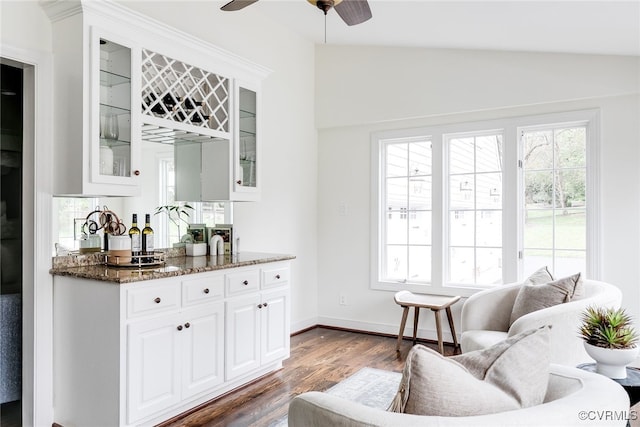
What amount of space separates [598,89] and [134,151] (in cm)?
350

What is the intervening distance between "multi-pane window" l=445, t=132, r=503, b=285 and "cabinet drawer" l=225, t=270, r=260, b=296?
206cm

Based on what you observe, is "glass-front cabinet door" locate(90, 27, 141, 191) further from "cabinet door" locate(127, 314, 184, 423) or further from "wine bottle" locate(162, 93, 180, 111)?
"cabinet door" locate(127, 314, 184, 423)

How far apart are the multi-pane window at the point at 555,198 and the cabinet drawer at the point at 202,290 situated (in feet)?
8.87

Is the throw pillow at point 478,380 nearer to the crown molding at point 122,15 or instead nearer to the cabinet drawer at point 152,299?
the cabinet drawer at point 152,299

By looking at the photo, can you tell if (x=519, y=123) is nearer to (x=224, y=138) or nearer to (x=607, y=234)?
(x=607, y=234)

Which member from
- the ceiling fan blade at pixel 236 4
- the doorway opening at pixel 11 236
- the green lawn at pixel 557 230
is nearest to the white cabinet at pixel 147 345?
the doorway opening at pixel 11 236

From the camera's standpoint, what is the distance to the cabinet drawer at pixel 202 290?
2714 mm

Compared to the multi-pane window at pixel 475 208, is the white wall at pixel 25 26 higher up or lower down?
higher up

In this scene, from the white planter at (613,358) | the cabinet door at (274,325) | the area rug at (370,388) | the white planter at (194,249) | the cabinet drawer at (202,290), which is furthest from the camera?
the white planter at (194,249)

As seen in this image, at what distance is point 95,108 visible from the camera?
8.48 feet

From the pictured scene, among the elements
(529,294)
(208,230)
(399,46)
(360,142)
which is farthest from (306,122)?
(529,294)

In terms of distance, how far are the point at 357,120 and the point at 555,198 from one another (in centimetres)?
204

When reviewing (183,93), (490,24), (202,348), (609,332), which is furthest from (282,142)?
(609,332)

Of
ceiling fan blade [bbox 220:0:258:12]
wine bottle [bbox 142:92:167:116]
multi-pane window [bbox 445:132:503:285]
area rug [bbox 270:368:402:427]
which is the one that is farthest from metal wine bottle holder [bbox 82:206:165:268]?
multi-pane window [bbox 445:132:503:285]
